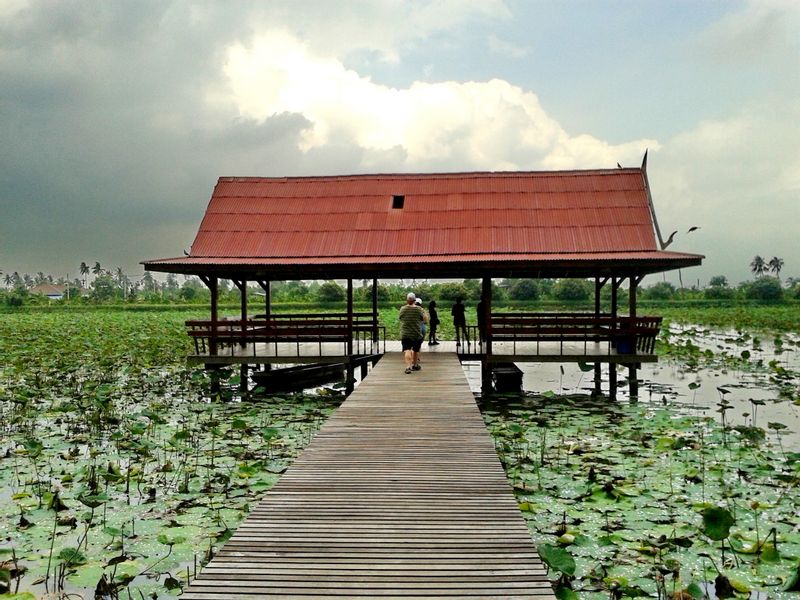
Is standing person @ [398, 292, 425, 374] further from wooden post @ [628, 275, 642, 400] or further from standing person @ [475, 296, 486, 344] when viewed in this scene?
wooden post @ [628, 275, 642, 400]

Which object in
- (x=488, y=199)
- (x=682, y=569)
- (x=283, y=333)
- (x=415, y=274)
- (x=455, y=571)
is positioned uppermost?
(x=488, y=199)

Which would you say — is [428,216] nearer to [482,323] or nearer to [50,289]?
[482,323]

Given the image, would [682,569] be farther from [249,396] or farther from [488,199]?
[488,199]

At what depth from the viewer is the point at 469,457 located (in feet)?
18.5

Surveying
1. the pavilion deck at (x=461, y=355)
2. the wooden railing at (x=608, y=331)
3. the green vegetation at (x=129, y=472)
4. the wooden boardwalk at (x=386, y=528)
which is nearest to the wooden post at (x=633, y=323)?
the wooden railing at (x=608, y=331)

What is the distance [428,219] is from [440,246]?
1232mm

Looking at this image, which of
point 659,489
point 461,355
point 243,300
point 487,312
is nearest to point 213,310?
A: point 243,300

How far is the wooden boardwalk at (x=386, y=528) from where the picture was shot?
3.29 m

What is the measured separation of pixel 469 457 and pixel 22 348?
17525 mm

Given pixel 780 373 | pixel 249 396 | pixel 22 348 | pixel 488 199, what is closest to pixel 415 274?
pixel 488 199

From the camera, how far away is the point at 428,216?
14.5 m

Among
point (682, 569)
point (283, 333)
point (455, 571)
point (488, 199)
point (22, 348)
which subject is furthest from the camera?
point (22, 348)

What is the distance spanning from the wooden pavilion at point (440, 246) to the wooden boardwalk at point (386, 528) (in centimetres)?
615

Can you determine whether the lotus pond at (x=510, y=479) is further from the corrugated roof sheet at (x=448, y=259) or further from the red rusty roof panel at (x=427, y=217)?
the red rusty roof panel at (x=427, y=217)
